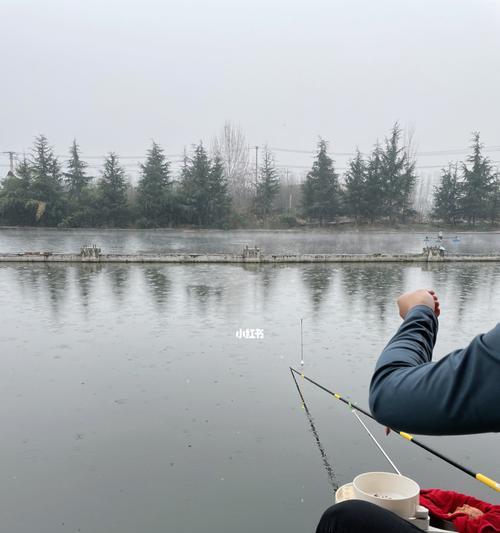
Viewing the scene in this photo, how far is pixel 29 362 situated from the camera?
699 cm

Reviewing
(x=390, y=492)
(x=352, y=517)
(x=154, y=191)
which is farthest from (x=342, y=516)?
(x=154, y=191)

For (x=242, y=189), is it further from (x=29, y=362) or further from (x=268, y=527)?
(x=268, y=527)

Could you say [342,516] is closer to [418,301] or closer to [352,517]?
[352,517]

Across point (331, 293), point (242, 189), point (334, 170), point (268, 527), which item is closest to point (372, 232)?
point (334, 170)

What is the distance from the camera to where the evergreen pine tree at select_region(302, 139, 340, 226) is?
3925cm

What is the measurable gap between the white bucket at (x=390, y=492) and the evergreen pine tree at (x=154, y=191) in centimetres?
3586

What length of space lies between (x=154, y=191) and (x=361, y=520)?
36821 millimetres

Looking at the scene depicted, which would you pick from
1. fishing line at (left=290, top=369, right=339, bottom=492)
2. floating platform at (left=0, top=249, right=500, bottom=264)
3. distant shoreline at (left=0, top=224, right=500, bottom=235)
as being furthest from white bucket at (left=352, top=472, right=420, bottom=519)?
distant shoreline at (left=0, top=224, right=500, bottom=235)

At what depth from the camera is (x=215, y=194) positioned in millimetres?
38219

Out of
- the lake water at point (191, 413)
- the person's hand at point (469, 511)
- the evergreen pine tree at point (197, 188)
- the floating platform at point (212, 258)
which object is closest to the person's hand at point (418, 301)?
the person's hand at point (469, 511)

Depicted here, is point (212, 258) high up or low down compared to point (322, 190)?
down

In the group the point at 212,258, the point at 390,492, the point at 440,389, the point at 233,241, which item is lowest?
the point at 212,258

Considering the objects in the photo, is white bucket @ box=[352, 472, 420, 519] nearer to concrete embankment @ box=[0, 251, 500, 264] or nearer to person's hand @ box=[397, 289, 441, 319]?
person's hand @ box=[397, 289, 441, 319]

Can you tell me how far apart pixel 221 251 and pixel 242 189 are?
2232 cm
